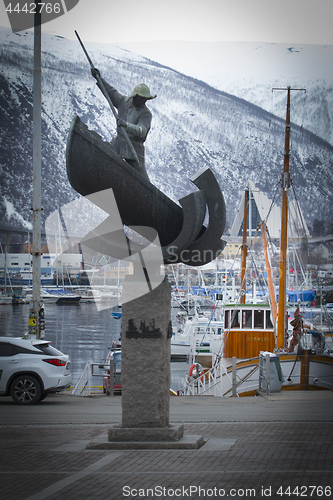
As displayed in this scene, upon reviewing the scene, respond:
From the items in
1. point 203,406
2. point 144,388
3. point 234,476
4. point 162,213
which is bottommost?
point 203,406

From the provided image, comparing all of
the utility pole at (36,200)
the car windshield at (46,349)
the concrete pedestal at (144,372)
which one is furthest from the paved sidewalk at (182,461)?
the utility pole at (36,200)

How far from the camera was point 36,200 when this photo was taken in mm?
16531

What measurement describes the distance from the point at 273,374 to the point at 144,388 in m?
9.20

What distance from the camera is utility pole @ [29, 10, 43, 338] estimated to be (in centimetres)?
1647

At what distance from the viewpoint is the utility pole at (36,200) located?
16469 millimetres

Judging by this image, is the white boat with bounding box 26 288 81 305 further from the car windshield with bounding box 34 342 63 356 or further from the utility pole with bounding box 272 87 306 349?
the car windshield with bounding box 34 342 63 356

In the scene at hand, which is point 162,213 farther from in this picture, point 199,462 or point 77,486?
point 77,486

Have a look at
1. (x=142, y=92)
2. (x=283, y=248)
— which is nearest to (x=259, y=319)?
(x=283, y=248)

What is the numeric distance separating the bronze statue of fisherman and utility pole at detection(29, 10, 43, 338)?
9.22 m

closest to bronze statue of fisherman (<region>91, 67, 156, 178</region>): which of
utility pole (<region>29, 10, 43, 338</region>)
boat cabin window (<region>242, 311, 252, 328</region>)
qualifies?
utility pole (<region>29, 10, 43, 338</region>)

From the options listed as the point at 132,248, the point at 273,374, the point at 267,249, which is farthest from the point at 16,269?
the point at 132,248

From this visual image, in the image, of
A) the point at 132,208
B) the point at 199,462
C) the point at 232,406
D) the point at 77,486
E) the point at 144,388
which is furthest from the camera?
the point at 232,406

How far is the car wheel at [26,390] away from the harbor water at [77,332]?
16.7 meters

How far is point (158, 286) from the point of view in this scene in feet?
23.4
